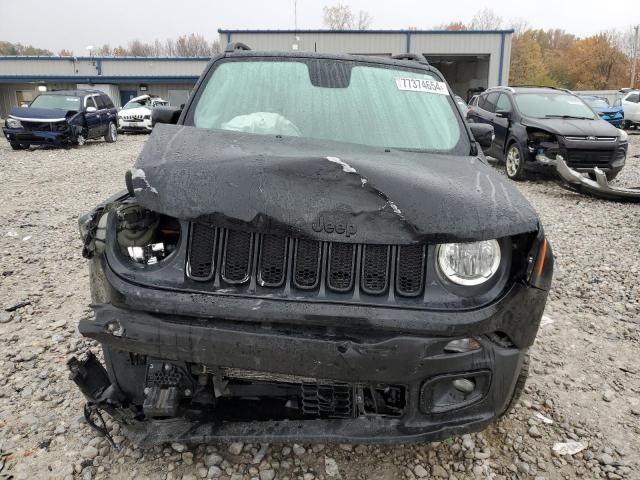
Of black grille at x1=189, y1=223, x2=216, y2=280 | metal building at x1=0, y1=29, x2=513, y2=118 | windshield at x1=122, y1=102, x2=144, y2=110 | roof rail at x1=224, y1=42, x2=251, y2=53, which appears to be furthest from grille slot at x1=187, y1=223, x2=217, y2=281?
metal building at x1=0, y1=29, x2=513, y2=118

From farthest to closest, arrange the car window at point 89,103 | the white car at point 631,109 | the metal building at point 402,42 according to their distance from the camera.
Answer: the metal building at point 402,42 < the white car at point 631,109 < the car window at point 89,103

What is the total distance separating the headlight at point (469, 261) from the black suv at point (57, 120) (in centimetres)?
1459

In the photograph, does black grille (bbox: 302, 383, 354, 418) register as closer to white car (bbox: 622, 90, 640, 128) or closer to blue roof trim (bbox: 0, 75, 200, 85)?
white car (bbox: 622, 90, 640, 128)

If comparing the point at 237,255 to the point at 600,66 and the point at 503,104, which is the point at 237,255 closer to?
the point at 503,104

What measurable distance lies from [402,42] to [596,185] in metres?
25.9

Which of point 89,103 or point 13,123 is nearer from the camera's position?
point 13,123

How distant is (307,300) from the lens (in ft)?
6.21

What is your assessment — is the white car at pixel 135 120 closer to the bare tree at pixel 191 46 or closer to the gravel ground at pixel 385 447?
the gravel ground at pixel 385 447

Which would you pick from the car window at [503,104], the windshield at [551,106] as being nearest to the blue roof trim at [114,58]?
the car window at [503,104]

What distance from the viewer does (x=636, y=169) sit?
11336 mm

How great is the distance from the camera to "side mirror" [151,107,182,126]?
346 cm

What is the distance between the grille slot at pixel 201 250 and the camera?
2.00 meters

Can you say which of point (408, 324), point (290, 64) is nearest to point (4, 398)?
point (408, 324)

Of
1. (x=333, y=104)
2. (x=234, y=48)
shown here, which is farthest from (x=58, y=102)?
(x=333, y=104)
